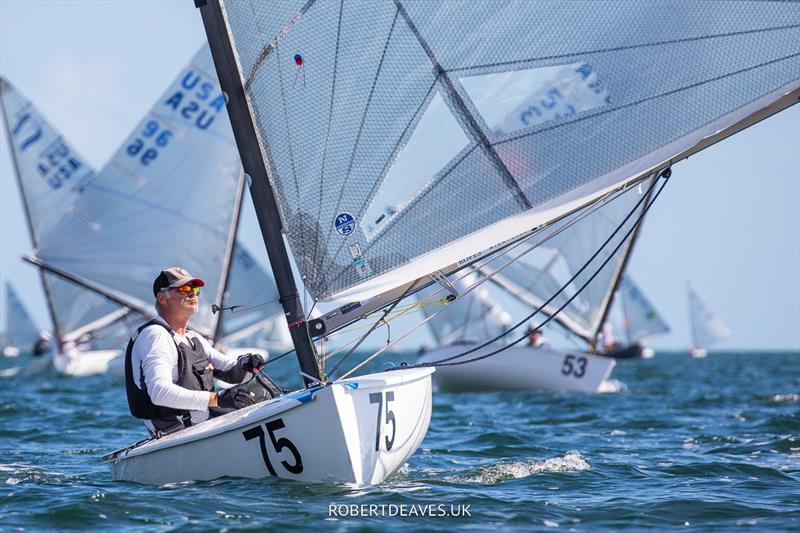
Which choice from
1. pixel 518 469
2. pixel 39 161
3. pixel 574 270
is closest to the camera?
pixel 518 469

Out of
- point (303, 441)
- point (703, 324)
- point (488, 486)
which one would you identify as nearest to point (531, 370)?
point (488, 486)

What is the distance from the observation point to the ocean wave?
6.57m

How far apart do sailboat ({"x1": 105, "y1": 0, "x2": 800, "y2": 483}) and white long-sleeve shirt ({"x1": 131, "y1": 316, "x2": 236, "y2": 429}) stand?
0.17 m

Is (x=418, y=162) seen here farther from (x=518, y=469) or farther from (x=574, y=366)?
(x=574, y=366)

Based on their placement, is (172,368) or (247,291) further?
(247,291)

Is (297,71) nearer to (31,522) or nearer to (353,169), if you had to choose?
(353,169)

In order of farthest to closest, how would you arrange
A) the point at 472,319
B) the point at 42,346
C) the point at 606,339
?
the point at 42,346 < the point at 606,339 < the point at 472,319

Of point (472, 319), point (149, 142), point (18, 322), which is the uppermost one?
point (18, 322)

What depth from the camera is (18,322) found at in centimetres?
6831

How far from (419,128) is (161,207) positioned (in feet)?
51.8

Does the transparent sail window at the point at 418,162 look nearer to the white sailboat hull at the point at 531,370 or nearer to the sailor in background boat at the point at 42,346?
the white sailboat hull at the point at 531,370

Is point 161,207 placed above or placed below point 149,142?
below

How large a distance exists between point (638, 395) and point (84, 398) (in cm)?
847

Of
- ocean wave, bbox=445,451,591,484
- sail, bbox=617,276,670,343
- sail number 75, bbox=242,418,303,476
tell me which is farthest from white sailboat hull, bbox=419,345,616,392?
sail, bbox=617,276,670,343
